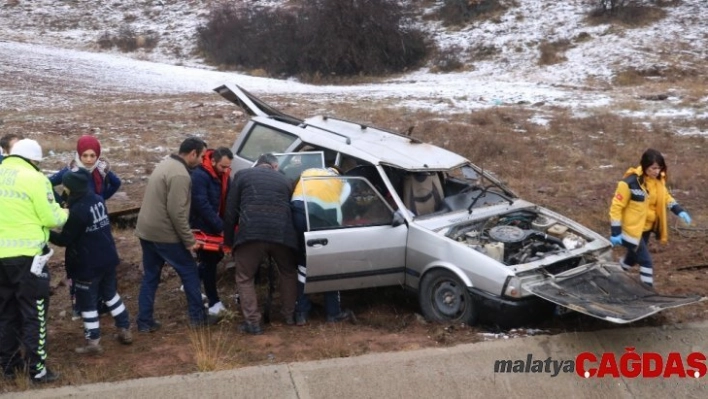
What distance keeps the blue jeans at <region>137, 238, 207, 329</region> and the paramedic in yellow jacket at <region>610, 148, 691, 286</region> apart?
145 inches

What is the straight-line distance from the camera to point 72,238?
4.93 metres

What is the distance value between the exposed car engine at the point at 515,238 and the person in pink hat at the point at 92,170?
291cm

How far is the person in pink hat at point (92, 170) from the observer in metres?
5.25

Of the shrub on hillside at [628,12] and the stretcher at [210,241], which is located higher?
the shrub on hillside at [628,12]

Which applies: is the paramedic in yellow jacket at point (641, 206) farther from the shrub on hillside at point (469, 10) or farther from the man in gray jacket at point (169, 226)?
the shrub on hillside at point (469, 10)

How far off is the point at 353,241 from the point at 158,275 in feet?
5.42

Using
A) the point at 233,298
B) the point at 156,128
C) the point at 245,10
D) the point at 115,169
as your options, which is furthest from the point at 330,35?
the point at 233,298

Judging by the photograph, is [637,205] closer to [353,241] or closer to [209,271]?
[353,241]

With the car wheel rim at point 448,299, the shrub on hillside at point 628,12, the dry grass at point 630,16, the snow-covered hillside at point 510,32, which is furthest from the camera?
the shrub on hillside at point 628,12

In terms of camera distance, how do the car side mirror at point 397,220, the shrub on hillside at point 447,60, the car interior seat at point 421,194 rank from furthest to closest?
the shrub on hillside at point 447,60 < the car interior seat at point 421,194 < the car side mirror at point 397,220

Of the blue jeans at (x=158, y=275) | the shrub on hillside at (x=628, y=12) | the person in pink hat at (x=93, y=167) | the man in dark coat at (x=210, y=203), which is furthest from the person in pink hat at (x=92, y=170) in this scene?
the shrub on hillside at (x=628, y=12)

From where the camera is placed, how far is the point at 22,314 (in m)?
4.46

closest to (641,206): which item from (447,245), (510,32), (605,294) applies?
(605,294)

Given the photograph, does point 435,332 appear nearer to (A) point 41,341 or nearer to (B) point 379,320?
(B) point 379,320
